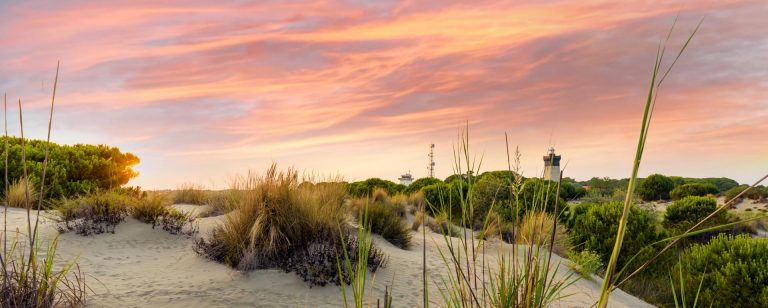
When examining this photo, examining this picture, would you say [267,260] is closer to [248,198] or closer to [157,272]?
[248,198]

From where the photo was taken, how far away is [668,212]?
17.9m

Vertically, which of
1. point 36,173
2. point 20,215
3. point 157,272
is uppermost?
point 36,173

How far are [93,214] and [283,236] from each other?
436 cm

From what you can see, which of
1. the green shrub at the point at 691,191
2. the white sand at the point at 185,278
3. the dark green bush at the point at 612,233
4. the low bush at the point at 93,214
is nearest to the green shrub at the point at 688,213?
the dark green bush at the point at 612,233

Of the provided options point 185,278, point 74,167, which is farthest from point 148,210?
point 74,167

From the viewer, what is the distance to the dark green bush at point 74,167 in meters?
12.9

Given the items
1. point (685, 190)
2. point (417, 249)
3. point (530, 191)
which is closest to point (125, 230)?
point (417, 249)

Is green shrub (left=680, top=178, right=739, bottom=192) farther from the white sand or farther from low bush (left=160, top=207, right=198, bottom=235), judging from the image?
low bush (left=160, top=207, right=198, bottom=235)

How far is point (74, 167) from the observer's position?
14414 millimetres

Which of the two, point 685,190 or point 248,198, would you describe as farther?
point 685,190

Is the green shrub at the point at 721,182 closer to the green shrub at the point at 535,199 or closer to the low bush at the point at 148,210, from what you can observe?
the green shrub at the point at 535,199

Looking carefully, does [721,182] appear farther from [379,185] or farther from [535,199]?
[535,199]

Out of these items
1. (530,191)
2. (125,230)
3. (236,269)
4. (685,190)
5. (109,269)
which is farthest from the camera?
(685,190)

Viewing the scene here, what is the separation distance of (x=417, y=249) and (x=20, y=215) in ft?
25.2
